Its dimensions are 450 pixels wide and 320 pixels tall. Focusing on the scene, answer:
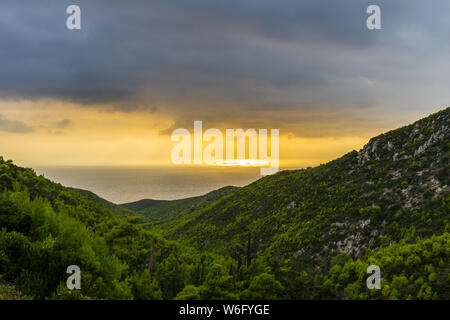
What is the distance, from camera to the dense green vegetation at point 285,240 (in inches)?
688

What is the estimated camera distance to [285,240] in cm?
4847

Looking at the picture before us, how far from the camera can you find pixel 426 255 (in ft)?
77.2

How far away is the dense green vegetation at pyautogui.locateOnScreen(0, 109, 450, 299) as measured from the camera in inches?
688

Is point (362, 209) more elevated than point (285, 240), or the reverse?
point (362, 209)

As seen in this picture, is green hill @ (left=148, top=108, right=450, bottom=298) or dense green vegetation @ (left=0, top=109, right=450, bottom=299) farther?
green hill @ (left=148, top=108, right=450, bottom=298)

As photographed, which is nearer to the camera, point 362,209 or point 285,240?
point 362,209

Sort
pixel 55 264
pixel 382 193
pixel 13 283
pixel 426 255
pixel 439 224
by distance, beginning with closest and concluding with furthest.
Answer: pixel 13 283 < pixel 55 264 < pixel 426 255 < pixel 439 224 < pixel 382 193

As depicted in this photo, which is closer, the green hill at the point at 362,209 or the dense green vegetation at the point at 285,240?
the dense green vegetation at the point at 285,240
